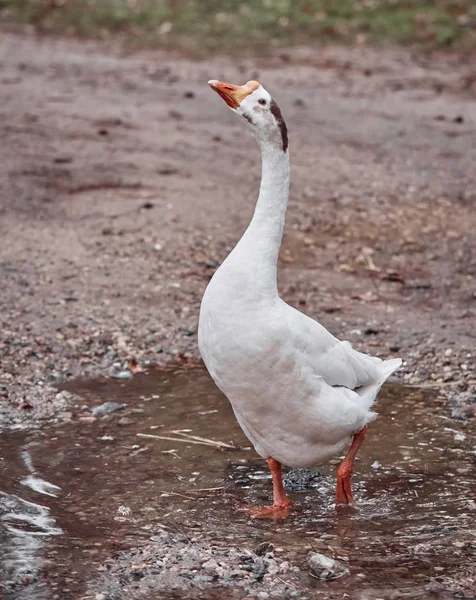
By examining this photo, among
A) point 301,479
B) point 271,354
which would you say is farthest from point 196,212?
point 271,354

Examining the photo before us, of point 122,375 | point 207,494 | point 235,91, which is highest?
point 235,91

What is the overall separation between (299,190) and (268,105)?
6021mm

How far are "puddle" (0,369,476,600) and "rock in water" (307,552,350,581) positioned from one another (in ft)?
0.11

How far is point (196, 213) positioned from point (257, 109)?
16.8 ft

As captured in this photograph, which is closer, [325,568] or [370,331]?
[325,568]

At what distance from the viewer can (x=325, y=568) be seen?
453cm

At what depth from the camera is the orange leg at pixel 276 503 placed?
5312 millimetres

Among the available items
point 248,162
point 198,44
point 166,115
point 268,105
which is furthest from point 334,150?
point 268,105

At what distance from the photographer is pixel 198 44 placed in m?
17.8

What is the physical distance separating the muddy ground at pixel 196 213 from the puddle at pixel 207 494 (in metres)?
0.39

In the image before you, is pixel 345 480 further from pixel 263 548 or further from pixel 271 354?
pixel 271 354

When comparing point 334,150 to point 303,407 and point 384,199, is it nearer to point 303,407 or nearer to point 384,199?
point 384,199

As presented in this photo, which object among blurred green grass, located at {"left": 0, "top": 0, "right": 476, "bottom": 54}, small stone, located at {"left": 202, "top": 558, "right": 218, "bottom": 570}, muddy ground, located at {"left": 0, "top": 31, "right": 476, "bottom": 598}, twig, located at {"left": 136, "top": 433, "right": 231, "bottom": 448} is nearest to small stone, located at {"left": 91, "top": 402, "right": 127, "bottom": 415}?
muddy ground, located at {"left": 0, "top": 31, "right": 476, "bottom": 598}

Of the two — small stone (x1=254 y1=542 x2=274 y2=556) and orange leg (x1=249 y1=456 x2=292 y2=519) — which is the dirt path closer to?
orange leg (x1=249 y1=456 x2=292 y2=519)
